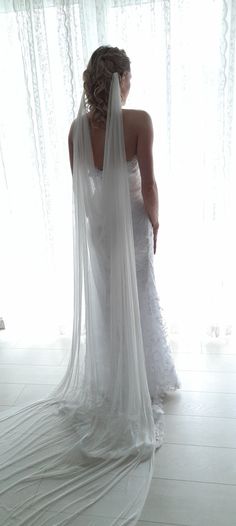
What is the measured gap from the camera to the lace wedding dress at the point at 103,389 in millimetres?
1511

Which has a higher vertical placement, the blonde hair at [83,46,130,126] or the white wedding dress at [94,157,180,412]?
the blonde hair at [83,46,130,126]

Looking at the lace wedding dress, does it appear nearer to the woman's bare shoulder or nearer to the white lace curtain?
the woman's bare shoulder

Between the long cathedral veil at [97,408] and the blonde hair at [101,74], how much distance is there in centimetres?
4

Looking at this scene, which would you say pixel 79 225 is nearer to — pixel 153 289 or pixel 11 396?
pixel 153 289

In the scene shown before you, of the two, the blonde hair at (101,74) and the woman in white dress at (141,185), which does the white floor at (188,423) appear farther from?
A: the blonde hair at (101,74)

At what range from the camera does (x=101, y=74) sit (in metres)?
1.51

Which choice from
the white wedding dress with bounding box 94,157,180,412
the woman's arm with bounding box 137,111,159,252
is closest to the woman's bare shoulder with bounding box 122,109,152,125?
the woman's arm with bounding box 137,111,159,252

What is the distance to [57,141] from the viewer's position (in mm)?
2182

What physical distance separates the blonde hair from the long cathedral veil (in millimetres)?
40

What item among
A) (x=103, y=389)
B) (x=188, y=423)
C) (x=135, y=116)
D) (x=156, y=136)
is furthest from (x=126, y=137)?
(x=188, y=423)

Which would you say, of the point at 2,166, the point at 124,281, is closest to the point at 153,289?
the point at 124,281

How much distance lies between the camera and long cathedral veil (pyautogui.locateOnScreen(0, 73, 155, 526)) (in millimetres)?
1508

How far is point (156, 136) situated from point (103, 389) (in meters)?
1.20

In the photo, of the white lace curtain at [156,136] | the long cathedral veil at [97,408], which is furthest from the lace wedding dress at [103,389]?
the white lace curtain at [156,136]
